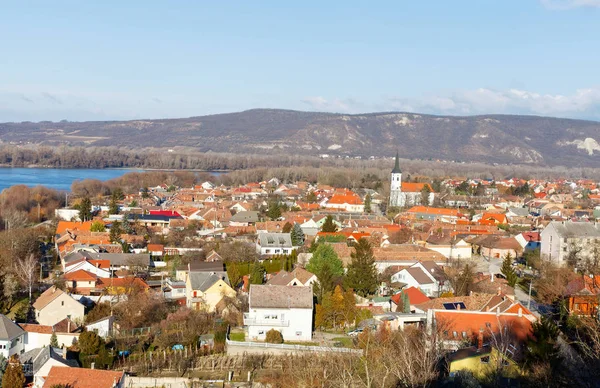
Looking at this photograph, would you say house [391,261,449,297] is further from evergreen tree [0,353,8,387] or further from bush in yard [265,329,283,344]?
evergreen tree [0,353,8,387]

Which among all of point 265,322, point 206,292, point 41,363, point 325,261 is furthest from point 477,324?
point 41,363

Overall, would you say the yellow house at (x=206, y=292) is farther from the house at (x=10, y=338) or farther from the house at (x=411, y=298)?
the house at (x=10, y=338)

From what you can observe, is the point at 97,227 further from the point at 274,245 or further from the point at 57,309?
the point at 57,309

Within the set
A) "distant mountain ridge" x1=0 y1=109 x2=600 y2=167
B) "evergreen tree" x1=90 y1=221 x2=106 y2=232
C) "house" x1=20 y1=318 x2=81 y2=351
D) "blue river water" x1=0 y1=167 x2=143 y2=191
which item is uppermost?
"distant mountain ridge" x1=0 y1=109 x2=600 y2=167

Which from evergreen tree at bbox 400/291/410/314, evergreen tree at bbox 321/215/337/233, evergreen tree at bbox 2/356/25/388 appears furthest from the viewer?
evergreen tree at bbox 321/215/337/233

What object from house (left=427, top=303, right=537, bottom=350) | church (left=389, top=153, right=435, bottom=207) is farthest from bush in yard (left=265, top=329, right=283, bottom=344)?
church (left=389, top=153, right=435, bottom=207)

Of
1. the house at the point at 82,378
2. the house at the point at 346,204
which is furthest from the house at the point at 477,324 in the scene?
the house at the point at 346,204

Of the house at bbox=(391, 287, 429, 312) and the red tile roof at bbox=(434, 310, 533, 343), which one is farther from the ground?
the red tile roof at bbox=(434, 310, 533, 343)
